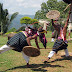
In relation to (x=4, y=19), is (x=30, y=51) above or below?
below

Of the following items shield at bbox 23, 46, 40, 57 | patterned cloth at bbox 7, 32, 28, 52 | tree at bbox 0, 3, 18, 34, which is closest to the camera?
shield at bbox 23, 46, 40, 57

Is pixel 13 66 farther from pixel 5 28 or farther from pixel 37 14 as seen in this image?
pixel 37 14

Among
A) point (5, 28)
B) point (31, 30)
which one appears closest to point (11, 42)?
point (31, 30)

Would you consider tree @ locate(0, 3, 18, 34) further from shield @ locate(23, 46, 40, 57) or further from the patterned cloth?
shield @ locate(23, 46, 40, 57)

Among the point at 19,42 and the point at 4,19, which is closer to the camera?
the point at 19,42

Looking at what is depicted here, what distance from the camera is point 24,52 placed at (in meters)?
5.16

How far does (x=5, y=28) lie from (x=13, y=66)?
2324 cm

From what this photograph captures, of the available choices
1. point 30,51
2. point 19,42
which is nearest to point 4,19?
point 19,42

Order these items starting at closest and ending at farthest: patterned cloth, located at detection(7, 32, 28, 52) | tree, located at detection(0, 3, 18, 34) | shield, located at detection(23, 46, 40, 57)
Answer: shield, located at detection(23, 46, 40, 57) → patterned cloth, located at detection(7, 32, 28, 52) → tree, located at detection(0, 3, 18, 34)

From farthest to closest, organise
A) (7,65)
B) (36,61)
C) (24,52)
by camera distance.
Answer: (36,61) < (7,65) < (24,52)

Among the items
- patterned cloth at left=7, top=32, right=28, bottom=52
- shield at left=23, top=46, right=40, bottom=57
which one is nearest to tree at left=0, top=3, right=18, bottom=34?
patterned cloth at left=7, top=32, right=28, bottom=52

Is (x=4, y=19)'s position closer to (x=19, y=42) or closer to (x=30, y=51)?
(x=19, y=42)

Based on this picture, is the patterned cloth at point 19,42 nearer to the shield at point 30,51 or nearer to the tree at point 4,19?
the shield at point 30,51

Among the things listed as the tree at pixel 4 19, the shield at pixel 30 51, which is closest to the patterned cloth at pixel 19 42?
the shield at pixel 30 51
